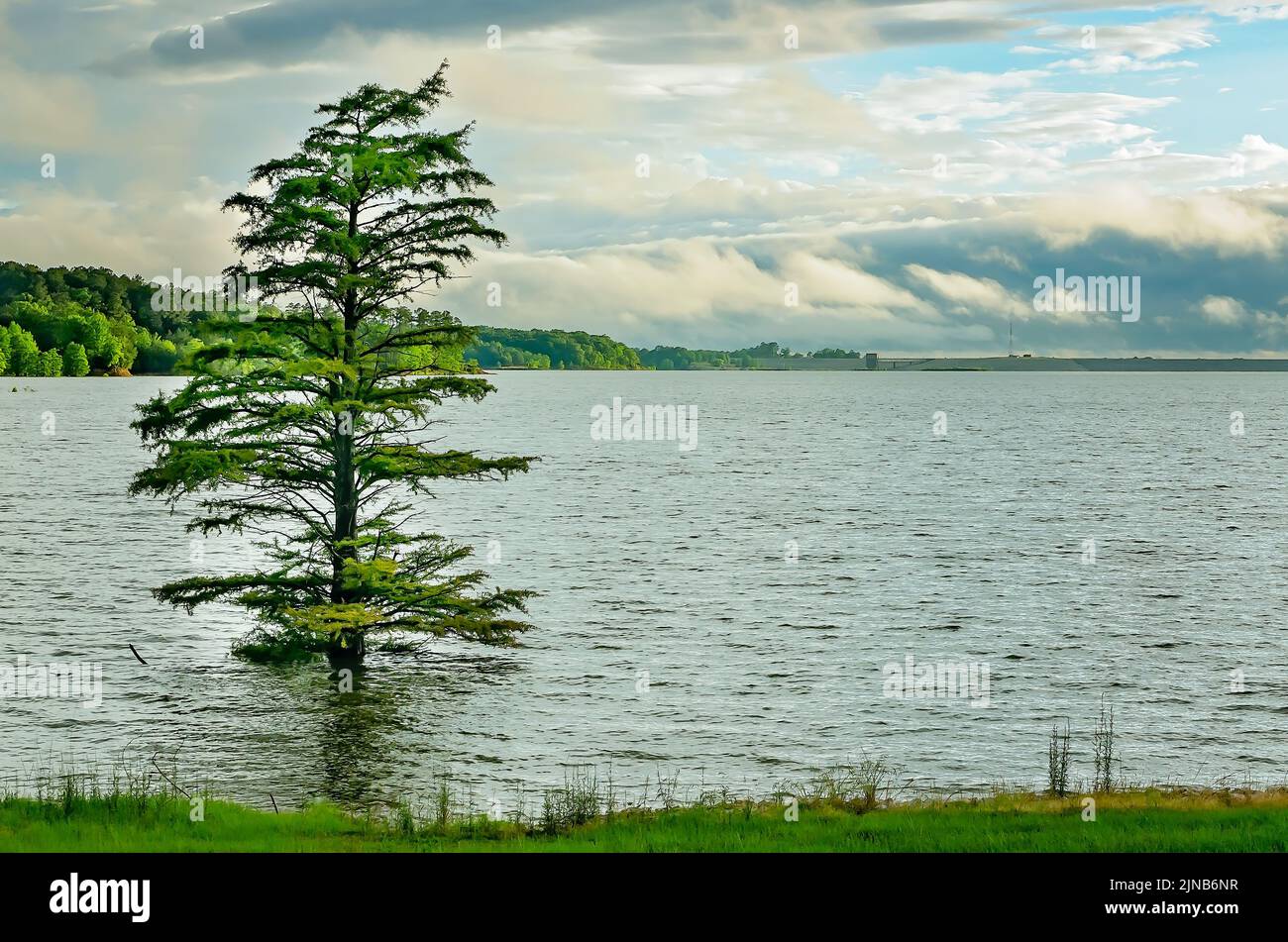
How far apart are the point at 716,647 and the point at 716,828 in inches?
935

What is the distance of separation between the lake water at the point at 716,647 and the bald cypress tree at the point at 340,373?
3.47 meters

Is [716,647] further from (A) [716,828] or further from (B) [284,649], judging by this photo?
(A) [716,828]

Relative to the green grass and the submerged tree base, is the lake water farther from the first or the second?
the green grass

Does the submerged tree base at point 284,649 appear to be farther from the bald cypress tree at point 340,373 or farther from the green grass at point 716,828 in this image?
the green grass at point 716,828

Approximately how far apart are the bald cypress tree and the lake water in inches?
137

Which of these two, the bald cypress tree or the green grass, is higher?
the bald cypress tree

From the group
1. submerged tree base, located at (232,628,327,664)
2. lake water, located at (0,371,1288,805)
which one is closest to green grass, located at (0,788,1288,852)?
lake water, located at (0,371,1288,805)

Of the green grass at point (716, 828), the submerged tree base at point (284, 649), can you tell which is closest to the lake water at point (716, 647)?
the submerged tree base at point (284, 649)

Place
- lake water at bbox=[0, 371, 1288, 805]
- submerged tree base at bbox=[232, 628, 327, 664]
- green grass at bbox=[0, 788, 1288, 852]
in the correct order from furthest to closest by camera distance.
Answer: submerged tree base at bbox=[232, 628, 327, 664] < lake water at bbox=[0, 371, 1288, 805] < green grass at bbox=[0, 788, 1288, 852]

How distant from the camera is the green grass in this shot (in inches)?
636

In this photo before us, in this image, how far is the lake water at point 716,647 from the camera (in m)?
29.6

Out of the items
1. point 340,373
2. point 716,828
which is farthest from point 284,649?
point 716,828

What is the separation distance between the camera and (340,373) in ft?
107
